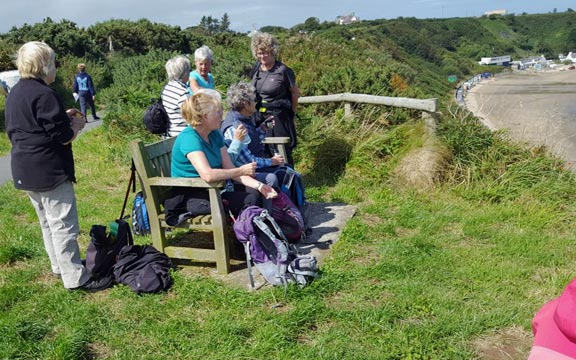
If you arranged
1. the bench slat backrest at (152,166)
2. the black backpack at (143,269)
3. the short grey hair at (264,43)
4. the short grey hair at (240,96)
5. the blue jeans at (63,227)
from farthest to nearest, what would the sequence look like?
the short grey hair at (264,43) < the short grey hair at (240,96) < the bench slat backrest at (152,166) < the black backpack at (143,269) < the blue jeans at (63,227)

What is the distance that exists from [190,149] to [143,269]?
0.98 meters

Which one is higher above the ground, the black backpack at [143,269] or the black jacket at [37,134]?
the black jacket at [37,134]

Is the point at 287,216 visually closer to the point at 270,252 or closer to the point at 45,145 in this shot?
the point at 270,252

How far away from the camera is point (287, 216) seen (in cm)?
440

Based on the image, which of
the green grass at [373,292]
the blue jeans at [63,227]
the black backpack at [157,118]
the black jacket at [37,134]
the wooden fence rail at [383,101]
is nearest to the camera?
the green grass at [373,292]

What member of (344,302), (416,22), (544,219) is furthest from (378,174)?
(416,22)

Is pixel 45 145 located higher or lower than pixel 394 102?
higher

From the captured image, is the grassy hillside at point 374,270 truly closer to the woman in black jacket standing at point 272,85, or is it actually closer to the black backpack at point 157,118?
the woman in black jacket standing at point 272,85

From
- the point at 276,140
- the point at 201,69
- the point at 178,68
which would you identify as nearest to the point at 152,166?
the point at 178,68

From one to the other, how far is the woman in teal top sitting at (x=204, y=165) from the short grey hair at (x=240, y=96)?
0.50 meters

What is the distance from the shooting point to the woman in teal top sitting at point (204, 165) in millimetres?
3861

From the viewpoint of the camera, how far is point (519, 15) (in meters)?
182

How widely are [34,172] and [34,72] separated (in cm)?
67

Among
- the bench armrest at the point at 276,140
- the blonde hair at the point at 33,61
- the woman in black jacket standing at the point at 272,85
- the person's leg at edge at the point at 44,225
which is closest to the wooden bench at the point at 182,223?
the person's leg at edge at the point at 44,225
